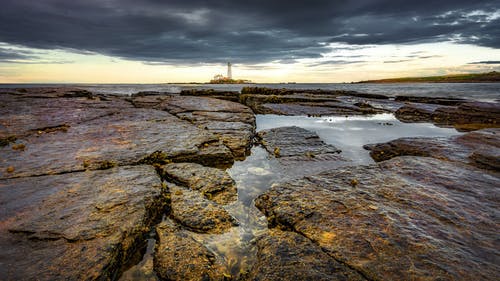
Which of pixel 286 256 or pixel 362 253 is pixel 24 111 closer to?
pixel 286 256

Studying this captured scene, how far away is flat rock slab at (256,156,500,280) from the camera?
1.91 metres

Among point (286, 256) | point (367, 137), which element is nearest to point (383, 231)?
point (286, 256)

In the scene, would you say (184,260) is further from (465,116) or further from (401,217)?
(465,116)

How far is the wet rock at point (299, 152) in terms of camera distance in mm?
4516

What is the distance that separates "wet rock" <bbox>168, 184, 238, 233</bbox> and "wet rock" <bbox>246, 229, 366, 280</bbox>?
1.67ft

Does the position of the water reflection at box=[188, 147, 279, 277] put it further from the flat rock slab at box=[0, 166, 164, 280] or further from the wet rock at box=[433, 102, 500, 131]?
the wet rock at box=[433, 102, 500, 131]

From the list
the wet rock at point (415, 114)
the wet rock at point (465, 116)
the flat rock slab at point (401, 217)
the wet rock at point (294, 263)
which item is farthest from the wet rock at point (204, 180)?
the wet rock at point (415, 114)

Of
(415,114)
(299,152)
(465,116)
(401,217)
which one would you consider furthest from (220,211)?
(415,114)

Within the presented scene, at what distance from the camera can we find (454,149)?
4863 millimetres

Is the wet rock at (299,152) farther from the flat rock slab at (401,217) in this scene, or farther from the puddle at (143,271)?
the puddle at (143,271)

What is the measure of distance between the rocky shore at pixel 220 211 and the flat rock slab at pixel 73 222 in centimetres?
1

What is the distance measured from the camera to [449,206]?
2730 millimetres

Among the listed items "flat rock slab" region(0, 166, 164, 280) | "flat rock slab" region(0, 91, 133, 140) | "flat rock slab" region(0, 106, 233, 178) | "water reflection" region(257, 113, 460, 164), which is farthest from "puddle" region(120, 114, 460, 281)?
"flat rock slab" region(0, 91, 133, 140)

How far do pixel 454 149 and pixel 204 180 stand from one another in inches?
198
